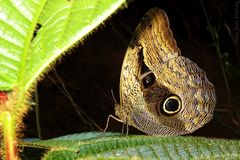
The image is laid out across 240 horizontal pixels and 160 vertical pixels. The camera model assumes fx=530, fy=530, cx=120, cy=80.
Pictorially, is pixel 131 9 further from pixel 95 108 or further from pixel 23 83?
pixel 23 83

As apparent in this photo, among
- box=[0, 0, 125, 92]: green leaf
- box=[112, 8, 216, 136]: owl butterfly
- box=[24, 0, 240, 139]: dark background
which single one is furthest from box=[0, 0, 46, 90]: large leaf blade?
box=[24, 0, 240, 139]: dark background

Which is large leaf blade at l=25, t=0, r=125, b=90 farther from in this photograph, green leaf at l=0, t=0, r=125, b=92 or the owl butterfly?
the owl butterfly

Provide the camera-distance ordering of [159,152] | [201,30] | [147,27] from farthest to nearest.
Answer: [201,30], [147,27], [159,152]

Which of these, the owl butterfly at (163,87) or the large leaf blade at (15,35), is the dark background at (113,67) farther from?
the large leaf blade at (15,35)

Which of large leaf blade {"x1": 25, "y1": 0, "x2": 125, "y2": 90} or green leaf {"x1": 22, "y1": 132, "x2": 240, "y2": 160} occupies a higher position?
large leaf blade {"x1": 25, "y1": 0, "x2": 125, "y2": 90}

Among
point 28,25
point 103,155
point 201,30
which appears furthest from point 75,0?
point 201,30

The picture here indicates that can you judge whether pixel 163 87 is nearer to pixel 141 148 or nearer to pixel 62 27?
pixel 141 148
